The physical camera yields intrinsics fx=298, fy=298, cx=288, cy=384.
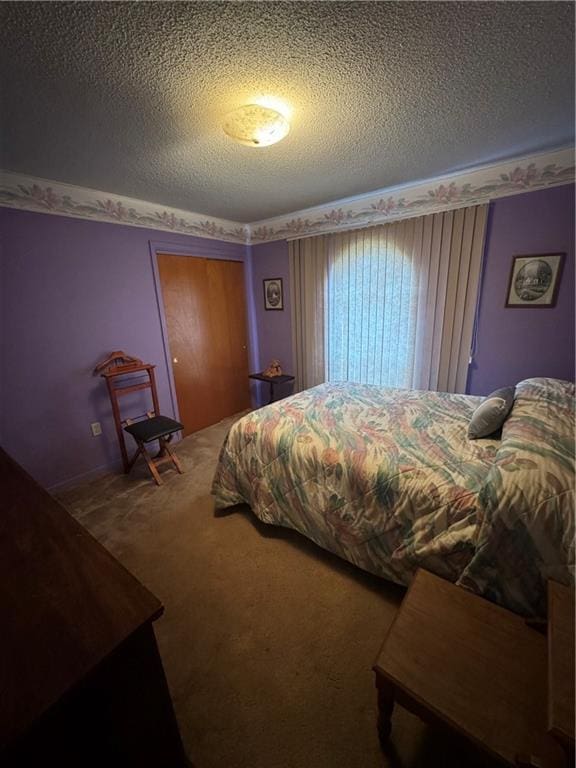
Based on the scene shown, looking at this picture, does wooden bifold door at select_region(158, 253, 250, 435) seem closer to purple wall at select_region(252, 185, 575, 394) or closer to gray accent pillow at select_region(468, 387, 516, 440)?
purple wall at select_region(252, 185, 575, 394)

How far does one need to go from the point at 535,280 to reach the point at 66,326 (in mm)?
3755

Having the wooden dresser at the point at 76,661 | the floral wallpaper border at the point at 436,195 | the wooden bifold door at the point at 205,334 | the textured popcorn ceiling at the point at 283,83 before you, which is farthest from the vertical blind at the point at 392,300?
the wooden dresser at the point at 76,661

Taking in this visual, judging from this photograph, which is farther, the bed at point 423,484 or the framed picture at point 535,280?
the framed picture at point 535,280

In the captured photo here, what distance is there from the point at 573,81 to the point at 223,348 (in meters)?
3.37

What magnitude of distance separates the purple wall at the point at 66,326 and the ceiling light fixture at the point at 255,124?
1.70m

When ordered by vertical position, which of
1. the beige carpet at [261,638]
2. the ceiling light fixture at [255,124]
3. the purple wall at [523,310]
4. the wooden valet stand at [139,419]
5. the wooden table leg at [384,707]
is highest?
the ceiling light fixture at [255,124]

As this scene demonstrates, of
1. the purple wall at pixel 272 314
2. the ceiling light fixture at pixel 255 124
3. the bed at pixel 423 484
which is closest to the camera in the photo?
the bed at pixel 423 484

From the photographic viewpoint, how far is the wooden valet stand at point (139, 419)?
260 cm

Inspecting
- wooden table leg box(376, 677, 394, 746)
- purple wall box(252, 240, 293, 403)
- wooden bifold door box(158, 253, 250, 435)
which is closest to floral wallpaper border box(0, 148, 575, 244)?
purple wall box(252, 240, 293, 403)

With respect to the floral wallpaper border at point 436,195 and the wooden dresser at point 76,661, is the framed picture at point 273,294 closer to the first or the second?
the floral wallpaper border at point 436,195

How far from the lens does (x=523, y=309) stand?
239 cm

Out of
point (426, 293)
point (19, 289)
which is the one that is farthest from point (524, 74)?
point (19, 289)

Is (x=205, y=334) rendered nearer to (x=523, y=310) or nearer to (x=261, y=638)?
(x=261, y=638)

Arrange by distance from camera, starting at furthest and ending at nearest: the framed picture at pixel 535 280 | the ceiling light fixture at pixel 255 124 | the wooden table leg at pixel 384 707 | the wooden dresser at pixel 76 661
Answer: the framed picture at pixel 535 280
the ceiling light fixture at pixel 255 124
the wooden table leg at pixel 384 707
the wooden dresser at pixel 76 661
